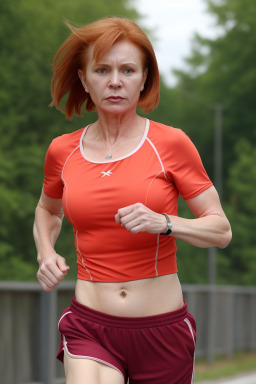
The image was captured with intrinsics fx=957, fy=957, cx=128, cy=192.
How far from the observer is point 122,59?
364cm

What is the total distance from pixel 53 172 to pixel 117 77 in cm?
57

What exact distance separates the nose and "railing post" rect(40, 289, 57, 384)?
18.7ft

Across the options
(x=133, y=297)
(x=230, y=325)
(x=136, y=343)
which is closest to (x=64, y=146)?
(x=133, y=297)

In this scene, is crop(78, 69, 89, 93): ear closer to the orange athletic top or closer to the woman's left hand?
the orange athletic top

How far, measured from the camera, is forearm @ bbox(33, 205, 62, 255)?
402 centimetres

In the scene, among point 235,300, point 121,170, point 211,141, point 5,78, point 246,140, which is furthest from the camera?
point 211,141

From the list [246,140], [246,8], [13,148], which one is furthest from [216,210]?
[246,8]

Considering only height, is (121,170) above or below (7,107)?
below

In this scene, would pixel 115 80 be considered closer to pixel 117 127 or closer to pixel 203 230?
pixel 117 127

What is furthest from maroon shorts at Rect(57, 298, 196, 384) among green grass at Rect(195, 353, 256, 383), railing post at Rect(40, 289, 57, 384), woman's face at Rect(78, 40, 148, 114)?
green grass at Rect(195, 353, 256, 383)

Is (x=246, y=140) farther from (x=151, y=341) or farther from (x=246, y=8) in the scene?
(x=151, y=341)

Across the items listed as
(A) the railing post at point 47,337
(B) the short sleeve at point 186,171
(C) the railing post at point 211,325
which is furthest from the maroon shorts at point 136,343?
(C) the railing post at point 211,325

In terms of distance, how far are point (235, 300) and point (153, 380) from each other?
19505 millimetres

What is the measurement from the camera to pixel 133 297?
363cm
